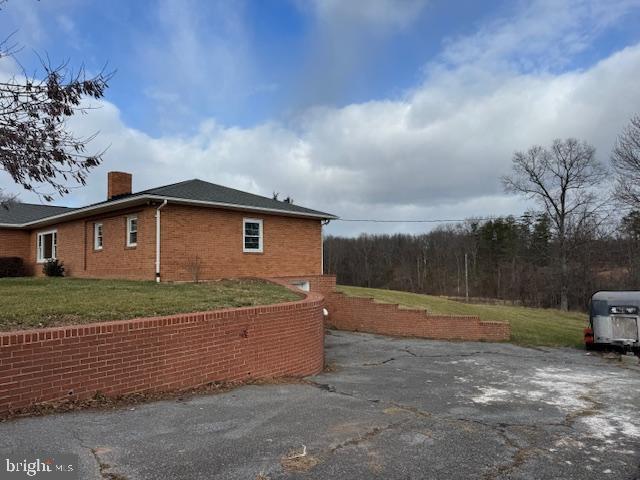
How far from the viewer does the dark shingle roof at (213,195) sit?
1563 cm

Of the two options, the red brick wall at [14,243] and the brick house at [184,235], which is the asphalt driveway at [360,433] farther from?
the red brick wall at [14,243]

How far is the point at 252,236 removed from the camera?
57.4 feet

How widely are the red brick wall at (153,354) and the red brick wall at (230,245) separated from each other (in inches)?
286

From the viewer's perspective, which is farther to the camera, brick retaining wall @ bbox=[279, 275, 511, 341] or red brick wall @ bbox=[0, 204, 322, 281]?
brick retaining wall @ bbox=[279, 275, 511, 341]

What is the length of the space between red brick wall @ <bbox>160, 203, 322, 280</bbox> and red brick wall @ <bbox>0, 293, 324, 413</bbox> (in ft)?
23.8

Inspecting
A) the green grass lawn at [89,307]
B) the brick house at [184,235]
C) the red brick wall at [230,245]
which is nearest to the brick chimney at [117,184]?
the brick house at [184,235]

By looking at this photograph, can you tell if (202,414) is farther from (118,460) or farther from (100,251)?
(100,251)

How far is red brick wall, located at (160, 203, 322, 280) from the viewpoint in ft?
49.3

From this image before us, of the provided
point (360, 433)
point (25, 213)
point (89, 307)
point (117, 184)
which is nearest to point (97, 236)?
point (117, 184)

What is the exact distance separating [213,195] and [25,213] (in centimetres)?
1414

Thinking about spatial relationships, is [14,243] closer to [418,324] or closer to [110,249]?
[110,249]

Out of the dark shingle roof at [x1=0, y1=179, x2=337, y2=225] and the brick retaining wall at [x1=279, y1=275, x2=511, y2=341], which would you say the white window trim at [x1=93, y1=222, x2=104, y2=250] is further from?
the brick retaining wall at [x1=279, y1=275, x2=511, y2=341]

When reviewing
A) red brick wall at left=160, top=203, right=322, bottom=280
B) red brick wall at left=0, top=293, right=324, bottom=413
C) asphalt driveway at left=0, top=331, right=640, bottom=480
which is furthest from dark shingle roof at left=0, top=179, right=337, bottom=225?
asphalt driveway at left=0, top=331, right=640, bottom=480

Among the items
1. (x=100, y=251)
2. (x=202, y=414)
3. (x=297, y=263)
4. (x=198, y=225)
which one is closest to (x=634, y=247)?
(x=297, y=263)
